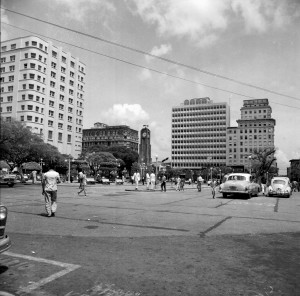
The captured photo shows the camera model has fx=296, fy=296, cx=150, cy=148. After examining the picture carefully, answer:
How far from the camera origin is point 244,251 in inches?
225

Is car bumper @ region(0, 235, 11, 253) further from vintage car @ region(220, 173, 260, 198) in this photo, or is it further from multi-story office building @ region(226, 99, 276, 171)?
multi-story office building @ region(226, 99, 276, 171)

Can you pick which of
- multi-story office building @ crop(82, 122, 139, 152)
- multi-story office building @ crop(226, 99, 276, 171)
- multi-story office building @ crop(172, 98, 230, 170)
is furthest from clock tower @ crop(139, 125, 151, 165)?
multi-story office building @ crop(82, 122, 139, 152)

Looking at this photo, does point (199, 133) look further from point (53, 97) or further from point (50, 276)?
point (50, 276)

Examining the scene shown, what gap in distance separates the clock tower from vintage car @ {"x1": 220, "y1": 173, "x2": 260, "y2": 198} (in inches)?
3004

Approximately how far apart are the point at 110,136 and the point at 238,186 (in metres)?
168

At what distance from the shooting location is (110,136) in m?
185

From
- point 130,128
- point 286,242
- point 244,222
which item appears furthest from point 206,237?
point 130,128

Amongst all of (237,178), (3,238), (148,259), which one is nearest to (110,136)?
(237,178)

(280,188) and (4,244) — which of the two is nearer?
(4,244)

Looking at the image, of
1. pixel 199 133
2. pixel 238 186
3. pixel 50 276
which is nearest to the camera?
pixel 50 276

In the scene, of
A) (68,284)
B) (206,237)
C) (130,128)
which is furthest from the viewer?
(130,128)

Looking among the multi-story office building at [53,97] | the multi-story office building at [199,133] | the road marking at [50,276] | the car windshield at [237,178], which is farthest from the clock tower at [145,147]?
the road marking at [50,276]

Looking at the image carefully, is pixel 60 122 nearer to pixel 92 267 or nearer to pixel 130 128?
pixel 92 267

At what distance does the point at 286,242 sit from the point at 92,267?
4.43 m
